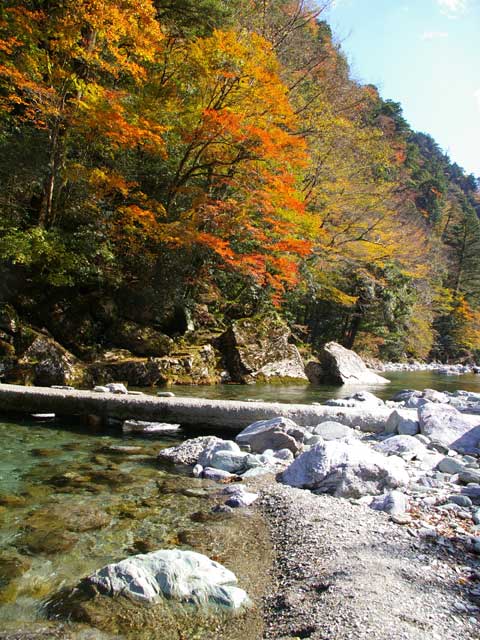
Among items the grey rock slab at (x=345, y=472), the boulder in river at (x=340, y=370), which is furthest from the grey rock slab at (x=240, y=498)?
the boulder in river at (x=340, y=370)

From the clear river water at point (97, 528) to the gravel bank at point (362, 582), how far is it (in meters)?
0.17

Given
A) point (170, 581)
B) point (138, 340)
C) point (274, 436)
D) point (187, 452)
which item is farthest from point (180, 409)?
point (138, 340)

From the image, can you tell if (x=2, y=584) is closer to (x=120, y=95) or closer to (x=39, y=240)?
(x=39, y=240)

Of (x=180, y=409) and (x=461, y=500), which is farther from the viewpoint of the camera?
(x=180, y=409)

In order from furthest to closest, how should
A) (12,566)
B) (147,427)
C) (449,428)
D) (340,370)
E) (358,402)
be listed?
(340,370), (358,402), (147,427), (449,428), (12,566)

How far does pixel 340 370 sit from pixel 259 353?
145 inches

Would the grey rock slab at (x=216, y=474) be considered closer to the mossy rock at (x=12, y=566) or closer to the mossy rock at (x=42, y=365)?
the mossy rock at (x=12, y=566)

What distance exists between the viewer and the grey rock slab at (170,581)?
2525mm

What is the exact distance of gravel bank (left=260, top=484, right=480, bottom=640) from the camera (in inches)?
85.7

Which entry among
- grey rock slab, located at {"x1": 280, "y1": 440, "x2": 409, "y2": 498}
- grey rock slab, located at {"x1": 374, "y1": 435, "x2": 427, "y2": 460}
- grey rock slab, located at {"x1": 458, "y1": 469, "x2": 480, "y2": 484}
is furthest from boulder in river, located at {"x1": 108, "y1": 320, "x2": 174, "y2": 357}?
grey rock slab, located at {"x1": 458, "y1": 469, "x2": 480, "y2": 484}

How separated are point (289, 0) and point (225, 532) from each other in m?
22.5

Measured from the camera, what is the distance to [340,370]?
1653cm

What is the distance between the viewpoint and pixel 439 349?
123 feet

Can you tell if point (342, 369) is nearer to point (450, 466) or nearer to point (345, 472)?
point (450, 466)
